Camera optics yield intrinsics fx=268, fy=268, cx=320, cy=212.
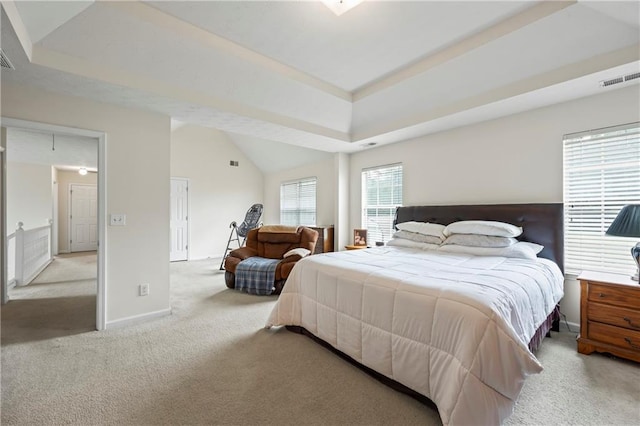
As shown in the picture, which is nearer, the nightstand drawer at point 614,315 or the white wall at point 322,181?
the nightstand drawer at point 614,315

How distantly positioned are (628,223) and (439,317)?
187 centimetres

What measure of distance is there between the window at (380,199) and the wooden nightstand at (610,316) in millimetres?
2559

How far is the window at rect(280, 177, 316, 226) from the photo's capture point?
646 cm

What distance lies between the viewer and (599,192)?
104 inches

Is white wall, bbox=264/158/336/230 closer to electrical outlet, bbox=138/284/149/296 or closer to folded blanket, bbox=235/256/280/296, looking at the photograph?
folded blanket, bbox=235/256/280/296

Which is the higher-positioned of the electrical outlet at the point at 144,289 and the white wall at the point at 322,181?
the white wall at the point at 322,181

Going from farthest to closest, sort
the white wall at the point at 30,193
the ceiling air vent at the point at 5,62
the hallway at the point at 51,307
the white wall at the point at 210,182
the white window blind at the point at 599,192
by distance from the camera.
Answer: the white wall at the point at 210,182, the white wall at the point at 30,193, the hallway at the point at 51,307, the white window blind at the point at 599,192, the ceiling air vent at the point at 5,62

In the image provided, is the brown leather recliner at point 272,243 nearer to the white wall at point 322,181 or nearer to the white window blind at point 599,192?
the white wall at point 322,181

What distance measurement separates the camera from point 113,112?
9.40 ft

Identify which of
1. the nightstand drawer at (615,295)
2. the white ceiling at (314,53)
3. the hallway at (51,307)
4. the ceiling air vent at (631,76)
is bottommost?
the hallway at (51,307)

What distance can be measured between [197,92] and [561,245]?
414 cm

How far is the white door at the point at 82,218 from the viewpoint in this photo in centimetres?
780

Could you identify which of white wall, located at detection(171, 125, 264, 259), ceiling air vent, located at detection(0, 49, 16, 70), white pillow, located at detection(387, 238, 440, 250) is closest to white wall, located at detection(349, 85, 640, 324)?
white pillow, located at detection(387, 238, 440, 250)

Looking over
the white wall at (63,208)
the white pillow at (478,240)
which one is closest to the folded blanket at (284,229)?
the white pillow at (478,240)
